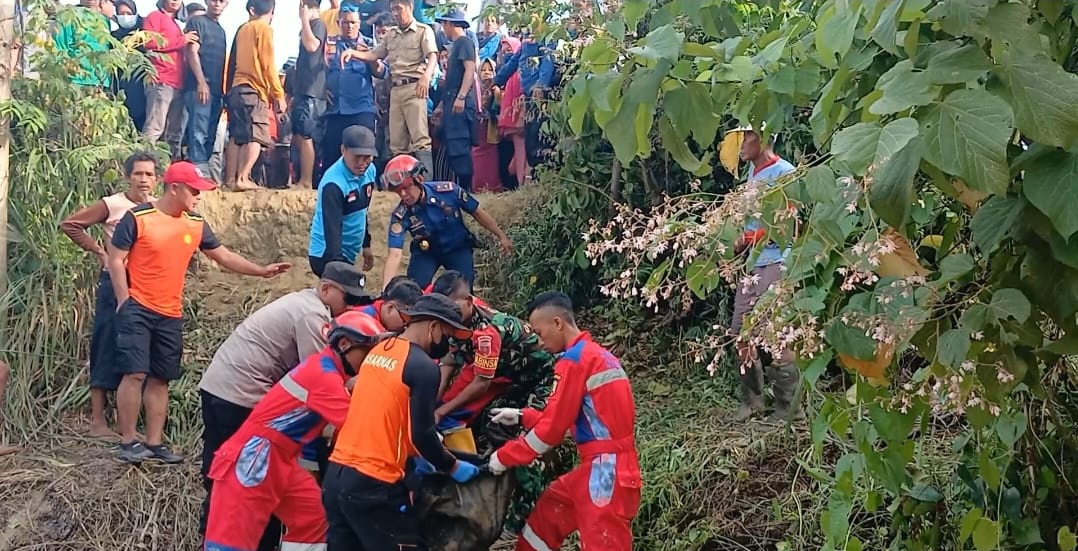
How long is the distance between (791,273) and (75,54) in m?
7.02

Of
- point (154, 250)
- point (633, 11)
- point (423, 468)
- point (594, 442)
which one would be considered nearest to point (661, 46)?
point (633, 11)

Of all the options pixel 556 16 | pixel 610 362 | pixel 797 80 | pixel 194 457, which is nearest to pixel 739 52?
pixel 797 80

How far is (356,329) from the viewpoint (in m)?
5.23

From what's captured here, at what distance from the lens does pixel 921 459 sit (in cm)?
489

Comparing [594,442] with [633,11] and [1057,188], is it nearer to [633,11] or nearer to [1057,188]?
[633,11]

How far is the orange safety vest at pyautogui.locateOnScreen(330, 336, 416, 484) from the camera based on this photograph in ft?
16.0

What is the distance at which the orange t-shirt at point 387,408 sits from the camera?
4859 mm

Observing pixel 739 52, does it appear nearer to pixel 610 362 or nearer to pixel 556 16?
pixel 610 362

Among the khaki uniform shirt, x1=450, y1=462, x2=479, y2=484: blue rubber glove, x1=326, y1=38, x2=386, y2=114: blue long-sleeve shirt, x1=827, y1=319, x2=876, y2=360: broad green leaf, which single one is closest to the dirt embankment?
x1=326, y1=38, x2=386, y2=114: blue long-sleeve shirt

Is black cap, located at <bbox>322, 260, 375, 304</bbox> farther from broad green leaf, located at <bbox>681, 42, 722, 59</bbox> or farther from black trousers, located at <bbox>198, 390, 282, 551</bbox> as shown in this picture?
broad green leaf, located at <bbox>681, 42, 722, 59</bbox>

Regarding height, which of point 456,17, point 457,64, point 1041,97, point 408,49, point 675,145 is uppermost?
point 1041,97

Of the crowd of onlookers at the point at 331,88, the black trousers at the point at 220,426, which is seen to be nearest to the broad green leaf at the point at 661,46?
the black trousers at the point at 220,426

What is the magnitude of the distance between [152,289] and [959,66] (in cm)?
554

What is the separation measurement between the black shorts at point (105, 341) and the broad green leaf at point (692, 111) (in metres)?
5.21
